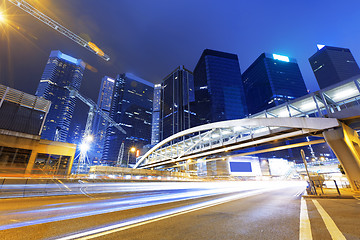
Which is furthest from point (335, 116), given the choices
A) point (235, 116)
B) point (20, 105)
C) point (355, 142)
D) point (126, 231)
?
point (235, 116)

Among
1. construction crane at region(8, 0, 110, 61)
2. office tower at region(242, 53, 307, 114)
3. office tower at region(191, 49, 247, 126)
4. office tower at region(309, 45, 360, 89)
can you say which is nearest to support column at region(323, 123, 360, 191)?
construction crane at region(8, 0, 110, 61)

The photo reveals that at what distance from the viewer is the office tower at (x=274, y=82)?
128 meters

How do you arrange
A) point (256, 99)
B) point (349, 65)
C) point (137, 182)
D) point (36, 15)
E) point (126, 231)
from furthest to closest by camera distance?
point (349, 65) → point (256, 99) → point (36, 15) → point (137, 182) → point (126, 231)

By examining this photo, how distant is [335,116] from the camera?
51.4ft

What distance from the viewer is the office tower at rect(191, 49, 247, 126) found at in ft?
337

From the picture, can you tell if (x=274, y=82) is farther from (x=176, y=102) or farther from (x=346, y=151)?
(x=346, y=151)

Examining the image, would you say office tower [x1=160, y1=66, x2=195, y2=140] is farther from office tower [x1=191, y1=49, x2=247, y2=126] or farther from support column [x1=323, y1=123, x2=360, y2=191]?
support column [x1=323, y1=123, x2=360, y2=191]

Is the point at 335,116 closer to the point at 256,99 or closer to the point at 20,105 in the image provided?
the point at 20,105

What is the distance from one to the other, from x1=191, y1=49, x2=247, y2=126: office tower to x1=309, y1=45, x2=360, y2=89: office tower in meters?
132

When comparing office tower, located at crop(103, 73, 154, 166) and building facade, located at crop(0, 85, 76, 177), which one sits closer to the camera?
building facade, located at crop(0, 85, 76, 177)

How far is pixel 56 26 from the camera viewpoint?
52469 millimetres

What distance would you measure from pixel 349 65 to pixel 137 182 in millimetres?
260841

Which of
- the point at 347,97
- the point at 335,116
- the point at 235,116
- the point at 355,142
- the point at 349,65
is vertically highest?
the point at 349,65

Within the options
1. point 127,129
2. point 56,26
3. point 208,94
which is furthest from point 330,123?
point 127,129
